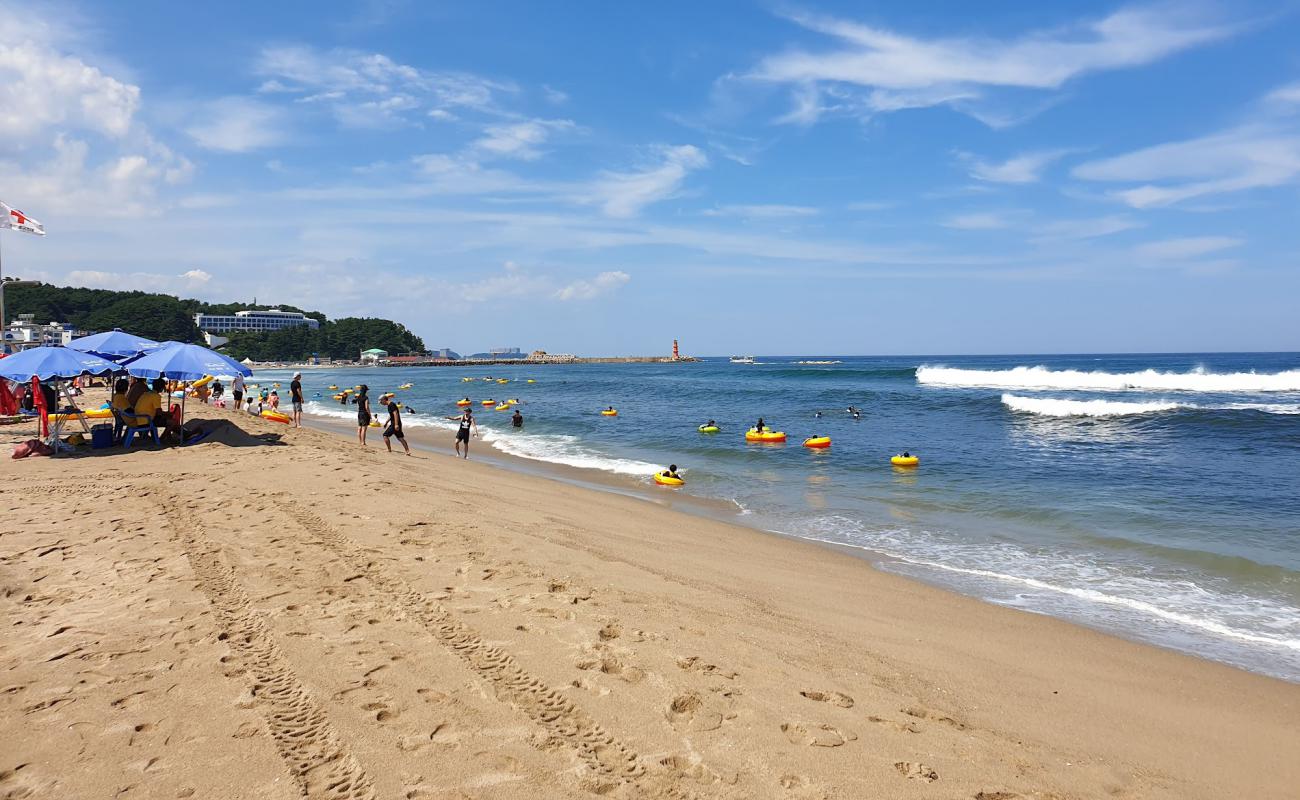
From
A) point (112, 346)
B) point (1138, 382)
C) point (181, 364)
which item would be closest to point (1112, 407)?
point (1138, 382)

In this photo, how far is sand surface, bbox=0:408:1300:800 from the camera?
11.4ft

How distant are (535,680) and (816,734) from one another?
5.86ft

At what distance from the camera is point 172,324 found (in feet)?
391

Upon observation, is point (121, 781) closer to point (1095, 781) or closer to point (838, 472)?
point (1095, 781)

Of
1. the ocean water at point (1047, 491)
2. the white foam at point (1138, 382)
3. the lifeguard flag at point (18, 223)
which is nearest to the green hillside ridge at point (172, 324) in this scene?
the lifeguard flag at point (18, 223)

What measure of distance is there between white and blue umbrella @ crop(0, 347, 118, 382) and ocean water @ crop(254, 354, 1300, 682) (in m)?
10.8

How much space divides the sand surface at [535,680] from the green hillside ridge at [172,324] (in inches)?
4951

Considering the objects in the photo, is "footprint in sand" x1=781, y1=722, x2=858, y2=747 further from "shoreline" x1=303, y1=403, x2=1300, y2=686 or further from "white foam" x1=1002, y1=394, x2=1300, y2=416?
"white foam" x1=1002, y1=394, x2=1300, y2=416

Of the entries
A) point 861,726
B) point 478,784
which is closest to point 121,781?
point 478,784

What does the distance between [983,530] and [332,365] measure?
138 m

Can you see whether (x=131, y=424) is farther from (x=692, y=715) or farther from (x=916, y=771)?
(x=916, y=771)

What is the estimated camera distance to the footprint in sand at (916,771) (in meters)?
3.68

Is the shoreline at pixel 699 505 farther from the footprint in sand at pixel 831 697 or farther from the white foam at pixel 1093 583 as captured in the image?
the footprint in sand at pixel 831 697

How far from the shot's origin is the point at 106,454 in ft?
43.4
